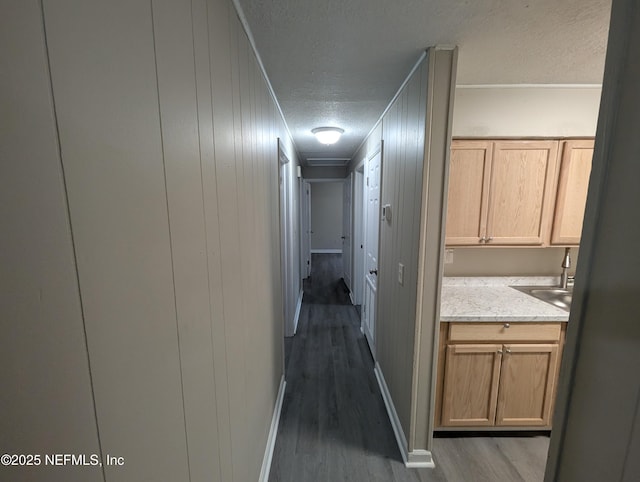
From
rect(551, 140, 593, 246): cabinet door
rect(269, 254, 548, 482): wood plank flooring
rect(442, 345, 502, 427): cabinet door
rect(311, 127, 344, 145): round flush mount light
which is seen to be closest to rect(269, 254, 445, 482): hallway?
rect(269, 254, 548, 482): wood plank flooring

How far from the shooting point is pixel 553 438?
0.64 meters

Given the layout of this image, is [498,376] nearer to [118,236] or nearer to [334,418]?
[334,418]

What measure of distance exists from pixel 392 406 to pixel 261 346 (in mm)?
1157

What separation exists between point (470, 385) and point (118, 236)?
6.89 feet

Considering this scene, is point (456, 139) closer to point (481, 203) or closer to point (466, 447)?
point (481, 203)

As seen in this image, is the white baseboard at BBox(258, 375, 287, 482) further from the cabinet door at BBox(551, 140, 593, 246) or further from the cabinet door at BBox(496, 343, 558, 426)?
the cabinet door at BBox(551, 140, 593, 246)

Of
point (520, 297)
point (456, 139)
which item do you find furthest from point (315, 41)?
point (520, 297)

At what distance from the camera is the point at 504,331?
172 centimetres

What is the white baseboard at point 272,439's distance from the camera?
154 cm

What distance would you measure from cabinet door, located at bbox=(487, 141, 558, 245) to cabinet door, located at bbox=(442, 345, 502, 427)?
32.1 inches

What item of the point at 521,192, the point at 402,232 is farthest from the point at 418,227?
the point at 521,192

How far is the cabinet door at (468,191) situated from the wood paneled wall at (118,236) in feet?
5.34

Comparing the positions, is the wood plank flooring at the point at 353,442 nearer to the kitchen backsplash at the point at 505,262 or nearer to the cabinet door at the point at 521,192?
the kitchen backsplash at the point at 505,262

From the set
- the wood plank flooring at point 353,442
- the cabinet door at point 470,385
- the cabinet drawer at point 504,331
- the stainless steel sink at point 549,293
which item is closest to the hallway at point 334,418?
the wood plank flooring at point 353,442
